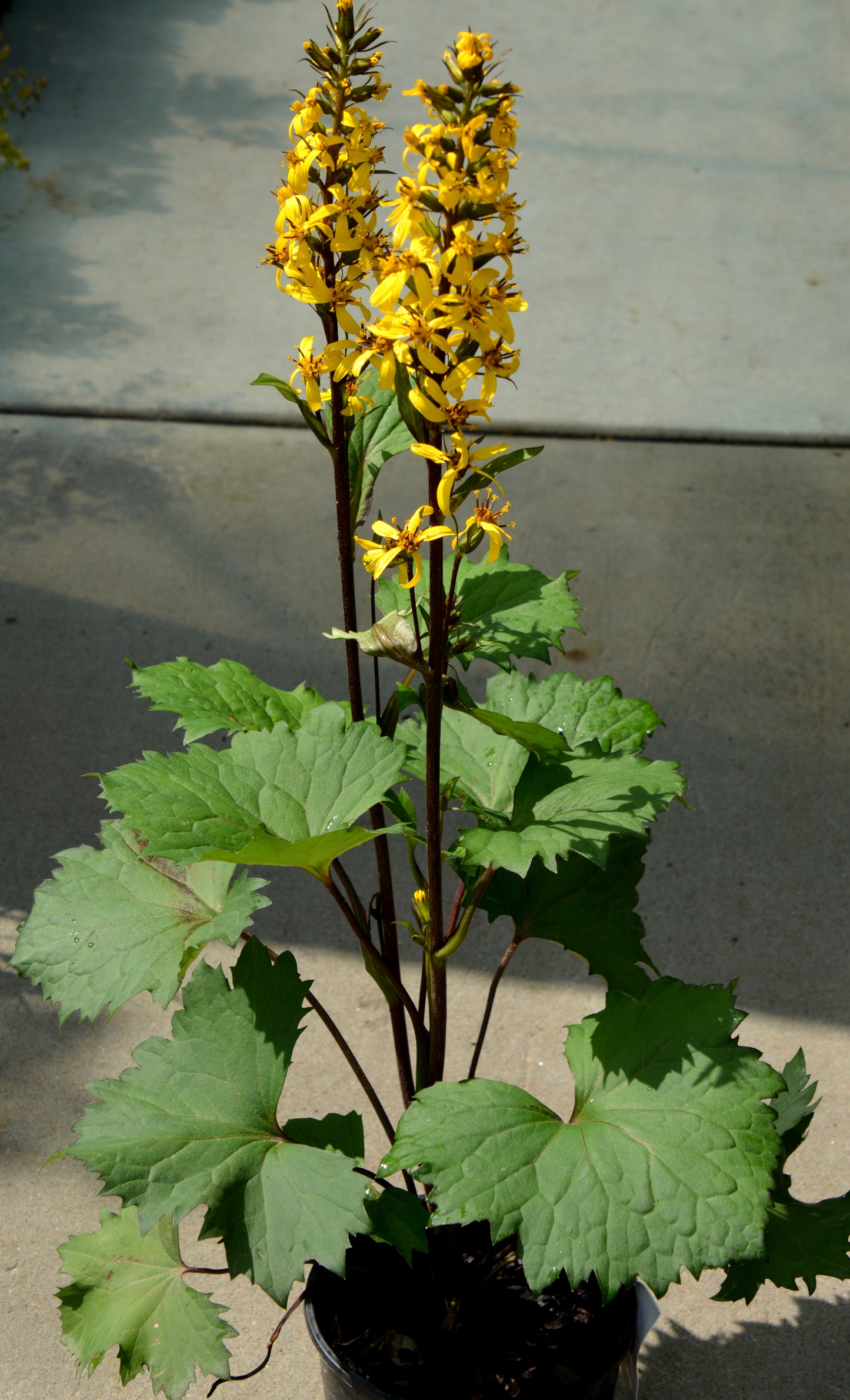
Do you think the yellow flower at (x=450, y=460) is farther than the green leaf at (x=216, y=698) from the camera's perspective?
No

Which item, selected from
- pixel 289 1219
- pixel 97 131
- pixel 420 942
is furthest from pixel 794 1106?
pixel 97 131

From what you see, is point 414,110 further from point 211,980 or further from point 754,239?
point 211,980

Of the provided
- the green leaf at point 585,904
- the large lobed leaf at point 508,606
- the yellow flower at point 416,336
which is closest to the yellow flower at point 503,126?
the yellow flower at point 416,336

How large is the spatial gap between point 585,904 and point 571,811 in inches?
7.2

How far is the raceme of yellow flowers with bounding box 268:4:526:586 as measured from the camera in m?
0.75

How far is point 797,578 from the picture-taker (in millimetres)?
2512

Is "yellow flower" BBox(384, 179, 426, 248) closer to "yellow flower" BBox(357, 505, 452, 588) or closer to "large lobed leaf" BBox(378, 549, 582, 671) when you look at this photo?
"yellow flower" BBox(357, 505, 452, 588)

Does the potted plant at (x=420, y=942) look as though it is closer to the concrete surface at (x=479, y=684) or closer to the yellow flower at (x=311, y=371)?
the yellow flower at (x=311, y=371)

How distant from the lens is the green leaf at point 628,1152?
2.76ft

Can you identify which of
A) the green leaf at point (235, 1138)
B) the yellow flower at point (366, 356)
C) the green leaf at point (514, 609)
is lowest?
the green leaf at point (235, 1138)

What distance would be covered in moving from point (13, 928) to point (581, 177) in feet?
10.2

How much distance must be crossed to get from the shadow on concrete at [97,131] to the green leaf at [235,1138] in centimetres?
238

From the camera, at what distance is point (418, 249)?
0.76 metres

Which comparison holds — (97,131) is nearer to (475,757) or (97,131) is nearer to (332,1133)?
(475,757)
